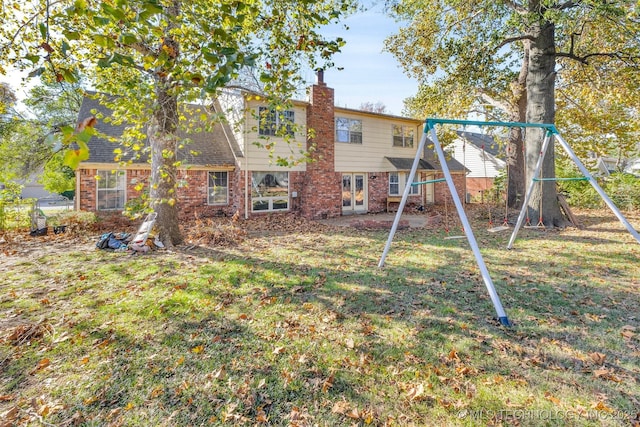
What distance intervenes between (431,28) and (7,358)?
14.1m

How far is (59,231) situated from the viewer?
9.85m

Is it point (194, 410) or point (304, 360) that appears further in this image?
point (304, 360)

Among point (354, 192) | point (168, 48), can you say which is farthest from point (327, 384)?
point (354, 192)

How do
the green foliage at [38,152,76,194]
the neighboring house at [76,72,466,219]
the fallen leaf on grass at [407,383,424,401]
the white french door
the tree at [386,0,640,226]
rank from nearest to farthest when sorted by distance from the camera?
1. the fallen leaf on grass at [407,383,424,401]
2. the tree at [386,0,640,226]
3. the neighboring house at [76,72,466,219]
4. the white french door
5. the green foliage at [38,152,76,194]

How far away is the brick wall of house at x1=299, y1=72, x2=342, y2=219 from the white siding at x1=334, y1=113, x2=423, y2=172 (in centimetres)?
81

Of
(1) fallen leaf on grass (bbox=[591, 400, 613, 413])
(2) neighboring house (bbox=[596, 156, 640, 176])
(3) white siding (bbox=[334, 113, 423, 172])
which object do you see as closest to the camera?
(1) fallen leaf on grass (bbox=[591, 400, 613, 413])

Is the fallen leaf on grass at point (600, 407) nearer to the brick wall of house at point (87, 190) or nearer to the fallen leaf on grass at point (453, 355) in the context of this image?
the fallen leaf on grass at point (453, 355)

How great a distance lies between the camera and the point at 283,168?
572 inches

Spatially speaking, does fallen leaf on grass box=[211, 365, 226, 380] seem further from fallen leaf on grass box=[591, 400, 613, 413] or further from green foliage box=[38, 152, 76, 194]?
green foliage box=[38, 152, 76, 194]

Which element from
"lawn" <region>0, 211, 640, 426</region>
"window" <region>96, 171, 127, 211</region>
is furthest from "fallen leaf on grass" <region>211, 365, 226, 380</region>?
"window" <region>96, 171, 127, 211</region>

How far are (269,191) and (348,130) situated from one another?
211 inches

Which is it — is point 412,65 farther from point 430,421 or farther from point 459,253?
point 430,421

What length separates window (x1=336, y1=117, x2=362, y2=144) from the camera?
15.9m

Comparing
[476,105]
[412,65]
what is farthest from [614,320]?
[476,105]
